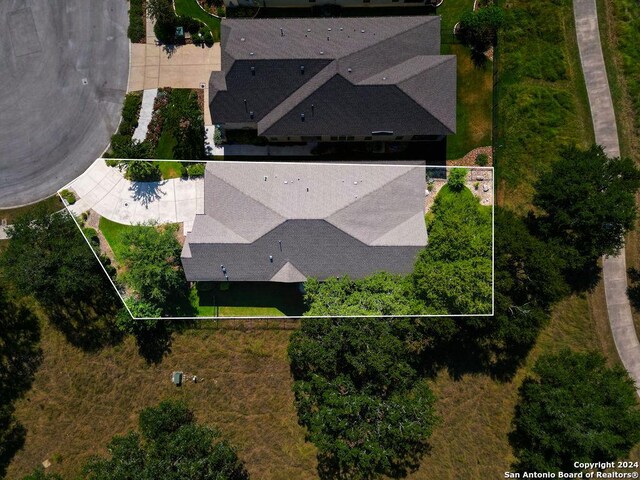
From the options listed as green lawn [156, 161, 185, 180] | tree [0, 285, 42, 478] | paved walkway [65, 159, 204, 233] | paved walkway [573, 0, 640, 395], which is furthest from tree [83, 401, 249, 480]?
paved walkway [573, 0, 640, 395]

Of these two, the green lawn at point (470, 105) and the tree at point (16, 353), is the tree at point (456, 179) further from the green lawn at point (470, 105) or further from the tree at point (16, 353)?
the tree at point (16, 353)

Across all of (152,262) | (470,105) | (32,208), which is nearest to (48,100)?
(32,208)

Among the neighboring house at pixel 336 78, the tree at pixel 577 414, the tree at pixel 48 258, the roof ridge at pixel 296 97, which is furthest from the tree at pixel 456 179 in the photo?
the tree at pixel 48 258

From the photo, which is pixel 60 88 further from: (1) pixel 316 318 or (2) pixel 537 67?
(2) pixel 537 67

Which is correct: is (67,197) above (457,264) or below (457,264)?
above

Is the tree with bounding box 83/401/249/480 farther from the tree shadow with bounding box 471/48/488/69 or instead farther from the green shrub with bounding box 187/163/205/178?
the tree shadow with bounding box 471/48/488/69

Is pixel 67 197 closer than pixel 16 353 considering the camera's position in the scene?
Yes

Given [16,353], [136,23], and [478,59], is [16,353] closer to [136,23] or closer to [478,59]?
[136,23]
